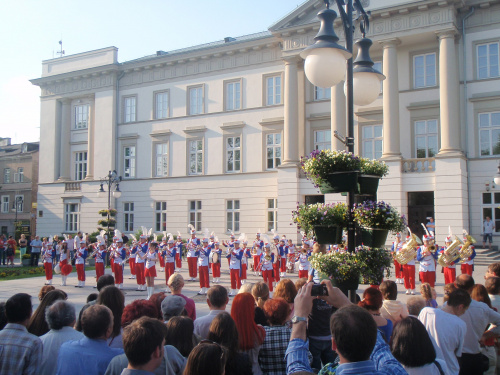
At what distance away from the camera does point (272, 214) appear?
30.8 m

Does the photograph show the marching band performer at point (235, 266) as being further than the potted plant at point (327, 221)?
Yes

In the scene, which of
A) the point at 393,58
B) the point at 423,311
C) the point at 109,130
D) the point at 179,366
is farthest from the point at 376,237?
the point at 109,130

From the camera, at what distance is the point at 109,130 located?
36750mm

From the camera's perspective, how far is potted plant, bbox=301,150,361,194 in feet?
16.5

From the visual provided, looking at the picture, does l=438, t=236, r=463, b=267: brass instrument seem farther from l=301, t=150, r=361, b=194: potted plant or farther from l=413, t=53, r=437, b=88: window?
l=413, t=53, r=437, b=88: window

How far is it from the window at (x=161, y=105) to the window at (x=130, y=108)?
1.98 m

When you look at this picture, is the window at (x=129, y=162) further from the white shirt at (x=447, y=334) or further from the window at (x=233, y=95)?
the white shirt at (x=447, y=334)

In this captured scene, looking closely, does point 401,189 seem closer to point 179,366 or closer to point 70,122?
point 179,366

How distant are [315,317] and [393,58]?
2364 centimetres

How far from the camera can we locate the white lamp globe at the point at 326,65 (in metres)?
5.30

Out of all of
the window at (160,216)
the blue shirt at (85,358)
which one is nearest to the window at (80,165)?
the window at (160,216)

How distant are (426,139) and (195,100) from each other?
1618 centimetres

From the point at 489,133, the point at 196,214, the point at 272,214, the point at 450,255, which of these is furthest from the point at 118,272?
the point at 489,133

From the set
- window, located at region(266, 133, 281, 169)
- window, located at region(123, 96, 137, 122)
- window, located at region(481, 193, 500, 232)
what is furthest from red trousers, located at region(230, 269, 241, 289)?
window, located at region(123, 96, 137, 122)
